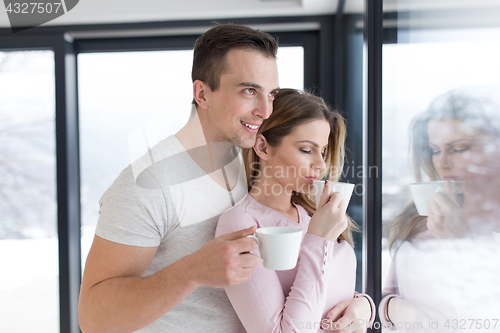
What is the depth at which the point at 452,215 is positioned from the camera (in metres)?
0.47

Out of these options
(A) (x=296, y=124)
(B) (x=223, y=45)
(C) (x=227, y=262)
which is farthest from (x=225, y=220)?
(B) (x=223, y=45)

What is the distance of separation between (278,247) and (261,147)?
1.37 feet

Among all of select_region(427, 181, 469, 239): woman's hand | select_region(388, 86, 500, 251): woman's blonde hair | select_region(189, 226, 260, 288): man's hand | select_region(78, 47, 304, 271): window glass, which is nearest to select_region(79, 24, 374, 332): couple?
select_region(189, 226, 260, 288): man's hand

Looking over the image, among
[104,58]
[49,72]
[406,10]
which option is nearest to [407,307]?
[406,10]

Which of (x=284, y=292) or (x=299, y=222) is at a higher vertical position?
(x=299, y=222)

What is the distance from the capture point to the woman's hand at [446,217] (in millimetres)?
438

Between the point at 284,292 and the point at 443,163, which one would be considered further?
the point at 284,292

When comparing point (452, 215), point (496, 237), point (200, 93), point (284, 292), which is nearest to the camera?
point (496, 237)

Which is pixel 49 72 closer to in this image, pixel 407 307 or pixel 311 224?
pixel 311 224

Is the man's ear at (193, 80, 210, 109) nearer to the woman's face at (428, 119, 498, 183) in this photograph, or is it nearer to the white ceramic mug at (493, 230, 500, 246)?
the woman's face at (428, 119, 498, 183)

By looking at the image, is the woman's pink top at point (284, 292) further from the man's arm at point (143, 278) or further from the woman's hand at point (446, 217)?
the woman's hand at point (446, 217)

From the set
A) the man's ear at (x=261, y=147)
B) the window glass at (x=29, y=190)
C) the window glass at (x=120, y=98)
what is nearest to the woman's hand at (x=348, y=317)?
the man's ear at (x=261, y=147)

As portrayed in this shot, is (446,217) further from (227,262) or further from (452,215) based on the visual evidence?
(227,262)

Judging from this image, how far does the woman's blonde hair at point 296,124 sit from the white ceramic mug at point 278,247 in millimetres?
371
